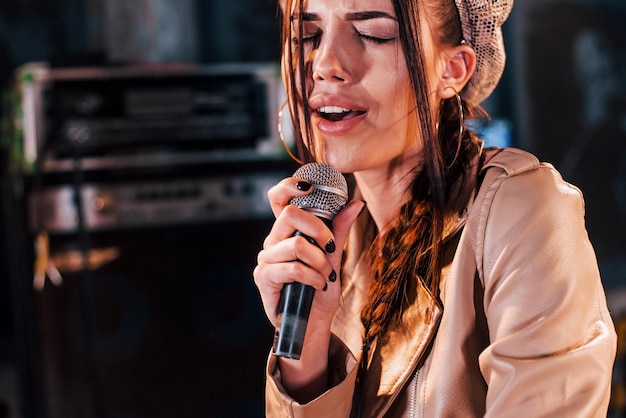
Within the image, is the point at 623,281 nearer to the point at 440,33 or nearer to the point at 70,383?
the point at 70,383

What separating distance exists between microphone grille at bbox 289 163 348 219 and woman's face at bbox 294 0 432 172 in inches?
3.8

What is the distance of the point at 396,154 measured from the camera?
1.13 metres

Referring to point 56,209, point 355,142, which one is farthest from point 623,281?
point 355,142

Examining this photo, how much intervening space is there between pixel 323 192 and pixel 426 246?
21cm

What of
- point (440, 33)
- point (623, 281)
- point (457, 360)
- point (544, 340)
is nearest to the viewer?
point (544, 340)

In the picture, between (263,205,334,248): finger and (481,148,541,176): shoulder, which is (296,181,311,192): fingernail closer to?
(263,205,334,248): finger

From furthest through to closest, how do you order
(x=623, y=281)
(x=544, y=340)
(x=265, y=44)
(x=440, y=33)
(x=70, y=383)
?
(x=265, y=44) < (x=623, y=281) < (x=70, y=383) < (x=440, y=33) < (x=544, y=340)

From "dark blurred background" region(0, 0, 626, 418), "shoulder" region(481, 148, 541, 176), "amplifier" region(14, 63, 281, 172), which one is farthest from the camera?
"amplifier" region(14, 63, 281, 172)

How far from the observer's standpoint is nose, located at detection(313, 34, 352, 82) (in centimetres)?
106

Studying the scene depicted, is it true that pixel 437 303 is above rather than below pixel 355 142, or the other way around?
below

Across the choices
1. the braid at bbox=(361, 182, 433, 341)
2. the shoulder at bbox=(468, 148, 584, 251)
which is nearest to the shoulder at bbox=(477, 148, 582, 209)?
the shoulder at bbox=(468, 148, 584, 251)

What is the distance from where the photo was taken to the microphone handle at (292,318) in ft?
2.94

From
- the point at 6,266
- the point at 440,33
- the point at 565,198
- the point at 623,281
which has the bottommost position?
the point at 6,266

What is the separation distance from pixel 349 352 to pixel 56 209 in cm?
149
